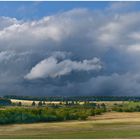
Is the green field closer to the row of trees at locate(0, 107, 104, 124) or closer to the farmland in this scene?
the farmland

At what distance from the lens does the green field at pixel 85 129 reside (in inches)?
481

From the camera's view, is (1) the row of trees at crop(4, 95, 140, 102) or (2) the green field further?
(1) the row of trees at crop(4, 95, 140, 102)

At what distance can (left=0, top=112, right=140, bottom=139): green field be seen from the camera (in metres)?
12.2

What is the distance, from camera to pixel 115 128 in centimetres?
1253

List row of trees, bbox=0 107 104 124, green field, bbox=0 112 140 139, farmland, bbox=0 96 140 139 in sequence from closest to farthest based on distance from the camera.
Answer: green field, bbox=0 112 140 139
farmland, bbox=0 96 140 139
row of trees, bbox=0 107 104 124

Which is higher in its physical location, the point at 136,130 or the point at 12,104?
the point at 12,104

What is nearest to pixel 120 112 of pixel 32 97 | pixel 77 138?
pixel 77 138

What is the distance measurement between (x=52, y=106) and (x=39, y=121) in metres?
0.72

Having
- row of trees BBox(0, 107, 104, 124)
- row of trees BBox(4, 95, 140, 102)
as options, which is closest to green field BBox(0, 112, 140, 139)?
row of trees BBox(0, 107, 104, 124)

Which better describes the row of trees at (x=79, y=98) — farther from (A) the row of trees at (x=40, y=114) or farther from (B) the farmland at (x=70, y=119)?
(A) the row of trees at (x=40, y=114)

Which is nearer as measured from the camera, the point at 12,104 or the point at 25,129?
the point at 25,129

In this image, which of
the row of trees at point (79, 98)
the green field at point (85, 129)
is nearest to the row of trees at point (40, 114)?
the green field at point (85, 129)

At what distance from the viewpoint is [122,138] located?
12008 millimetres

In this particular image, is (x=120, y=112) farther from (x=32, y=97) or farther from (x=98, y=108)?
(x=32, y=97)
